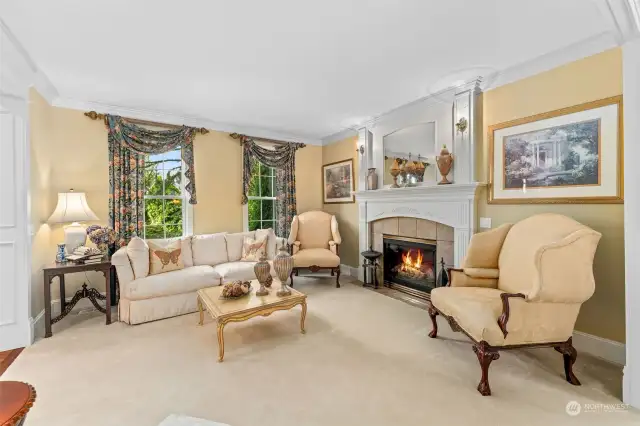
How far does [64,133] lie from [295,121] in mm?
3003

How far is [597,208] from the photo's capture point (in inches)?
101

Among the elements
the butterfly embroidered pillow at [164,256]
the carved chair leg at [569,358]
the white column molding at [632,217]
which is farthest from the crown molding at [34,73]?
the carved chair leg at [569,358]

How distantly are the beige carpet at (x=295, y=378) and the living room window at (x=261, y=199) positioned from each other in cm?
237

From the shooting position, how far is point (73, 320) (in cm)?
337

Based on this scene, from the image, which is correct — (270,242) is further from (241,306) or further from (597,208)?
(597,208)

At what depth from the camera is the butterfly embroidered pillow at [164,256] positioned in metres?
3.60

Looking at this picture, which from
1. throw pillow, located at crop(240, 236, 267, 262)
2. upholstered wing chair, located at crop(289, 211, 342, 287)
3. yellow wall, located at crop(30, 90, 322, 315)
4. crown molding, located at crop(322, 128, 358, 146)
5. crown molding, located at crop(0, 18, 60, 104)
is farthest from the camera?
crown molding, located at crop(322, 128, 358, 146)

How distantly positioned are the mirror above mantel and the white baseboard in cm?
217

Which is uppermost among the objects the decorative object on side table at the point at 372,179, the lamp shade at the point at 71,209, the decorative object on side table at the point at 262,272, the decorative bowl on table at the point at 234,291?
the decorative object on side table at the point at 372,179

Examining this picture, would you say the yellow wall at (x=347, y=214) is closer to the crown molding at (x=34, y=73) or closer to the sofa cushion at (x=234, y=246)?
the sofa cushion at (x=234, y=246)

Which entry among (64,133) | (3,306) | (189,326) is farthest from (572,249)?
(64,133)

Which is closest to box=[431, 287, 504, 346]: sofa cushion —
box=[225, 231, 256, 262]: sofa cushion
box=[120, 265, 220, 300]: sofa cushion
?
box=[120, 265, 220, 300]: sofa cushion

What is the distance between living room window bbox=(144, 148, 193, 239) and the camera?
4.41 m

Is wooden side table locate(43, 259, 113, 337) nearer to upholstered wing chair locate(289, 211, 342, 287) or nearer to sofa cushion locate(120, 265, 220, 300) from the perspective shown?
sofa cushion locate(120, 265, 220, 300)
